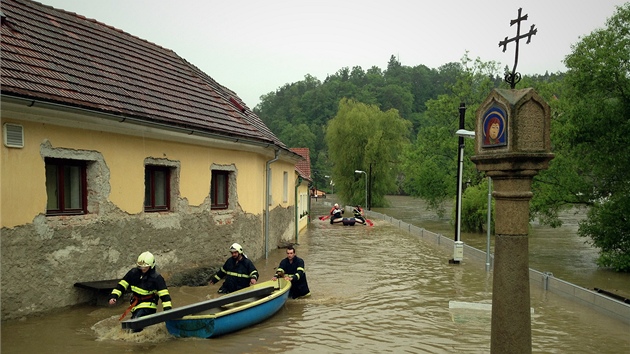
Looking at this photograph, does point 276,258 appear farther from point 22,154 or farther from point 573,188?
point 573,188

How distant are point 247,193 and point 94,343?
7661mm

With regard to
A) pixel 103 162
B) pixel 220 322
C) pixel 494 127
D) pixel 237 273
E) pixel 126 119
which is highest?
pixel 126 119

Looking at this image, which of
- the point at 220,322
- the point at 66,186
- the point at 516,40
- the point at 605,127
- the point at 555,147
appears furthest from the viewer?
the point at 555,147

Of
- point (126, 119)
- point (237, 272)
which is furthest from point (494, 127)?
point (126, 119)

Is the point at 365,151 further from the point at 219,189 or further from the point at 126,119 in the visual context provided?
the point at 126,119

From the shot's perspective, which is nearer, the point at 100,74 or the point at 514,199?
the point at 514,199

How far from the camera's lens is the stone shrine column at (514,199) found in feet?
16.8

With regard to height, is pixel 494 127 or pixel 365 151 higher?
pixel 365 151

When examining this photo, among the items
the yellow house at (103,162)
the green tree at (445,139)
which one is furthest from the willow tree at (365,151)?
the yellow house at (103,162)

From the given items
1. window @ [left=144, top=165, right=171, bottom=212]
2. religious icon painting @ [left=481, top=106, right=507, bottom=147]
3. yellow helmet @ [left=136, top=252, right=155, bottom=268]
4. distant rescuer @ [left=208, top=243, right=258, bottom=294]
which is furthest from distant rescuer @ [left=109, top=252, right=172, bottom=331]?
religious icon painting @ [left=481, top=106, right=507, bottom=147]

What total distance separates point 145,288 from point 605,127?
17.3 metres

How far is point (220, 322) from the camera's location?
8430 mm

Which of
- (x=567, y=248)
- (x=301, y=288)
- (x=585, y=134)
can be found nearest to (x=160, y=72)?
(x=301, y=288)

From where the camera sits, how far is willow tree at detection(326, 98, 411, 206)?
176 feet
